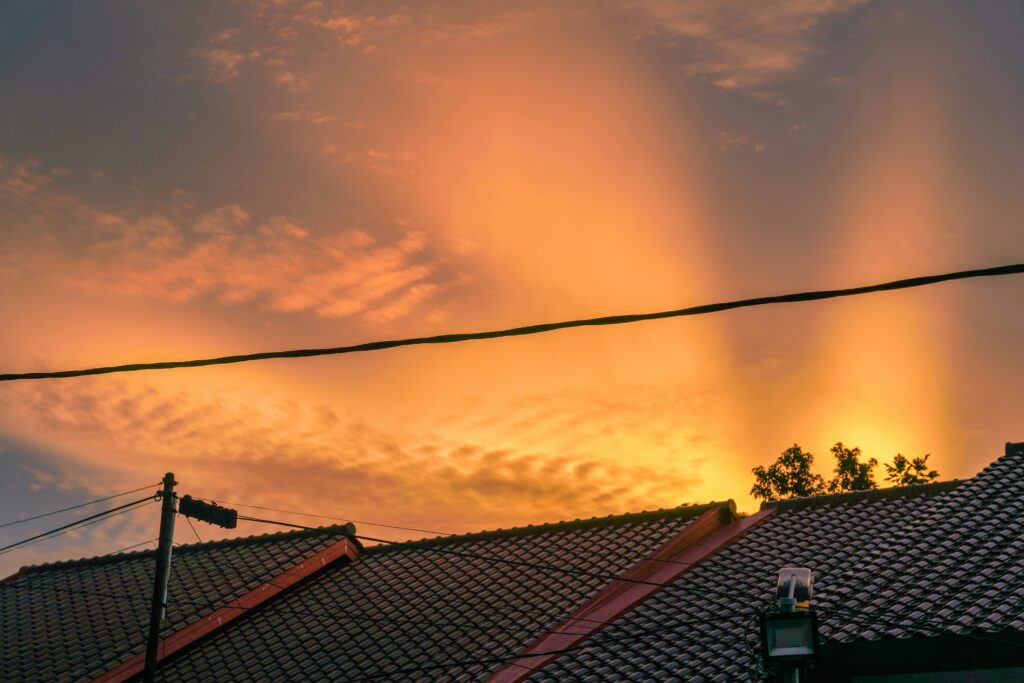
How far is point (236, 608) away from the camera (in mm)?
21953

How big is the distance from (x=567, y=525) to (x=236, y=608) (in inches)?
259

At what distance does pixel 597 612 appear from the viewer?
60.8ft

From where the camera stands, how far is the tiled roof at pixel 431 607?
61.0ft

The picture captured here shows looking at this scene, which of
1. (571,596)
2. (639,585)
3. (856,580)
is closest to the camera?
(856,580)

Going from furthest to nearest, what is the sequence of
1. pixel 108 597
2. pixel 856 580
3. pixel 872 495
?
pixel 108 597 → pixel 872 495 → pixel 856 580

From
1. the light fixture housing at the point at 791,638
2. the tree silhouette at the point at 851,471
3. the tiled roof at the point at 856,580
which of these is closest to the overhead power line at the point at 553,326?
the light fixture housing at the point at 791,638

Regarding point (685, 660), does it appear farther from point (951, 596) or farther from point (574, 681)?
point (951, 596)

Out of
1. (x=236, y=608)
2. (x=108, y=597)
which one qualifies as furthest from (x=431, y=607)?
(x=108, y=597)

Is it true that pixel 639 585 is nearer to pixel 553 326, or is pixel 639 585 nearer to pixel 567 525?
pixel 567 525

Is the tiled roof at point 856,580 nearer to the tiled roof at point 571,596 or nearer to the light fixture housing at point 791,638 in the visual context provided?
the tiled roof at point 571,596

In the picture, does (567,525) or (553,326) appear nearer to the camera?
(553,326)

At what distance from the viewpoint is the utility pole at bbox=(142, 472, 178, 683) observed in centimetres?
1722

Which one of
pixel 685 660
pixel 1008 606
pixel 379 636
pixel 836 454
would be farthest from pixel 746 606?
pixel 836 454

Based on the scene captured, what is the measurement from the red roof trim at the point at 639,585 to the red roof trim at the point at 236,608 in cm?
705
